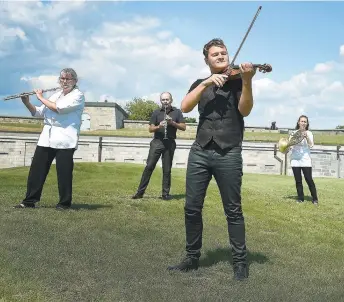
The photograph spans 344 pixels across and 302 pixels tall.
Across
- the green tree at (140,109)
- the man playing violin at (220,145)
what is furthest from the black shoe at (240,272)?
the green tree at (140,109)

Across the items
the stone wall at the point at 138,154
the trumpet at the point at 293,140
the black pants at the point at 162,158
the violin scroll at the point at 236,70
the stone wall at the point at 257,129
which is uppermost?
the stone wall at the point at 257,129

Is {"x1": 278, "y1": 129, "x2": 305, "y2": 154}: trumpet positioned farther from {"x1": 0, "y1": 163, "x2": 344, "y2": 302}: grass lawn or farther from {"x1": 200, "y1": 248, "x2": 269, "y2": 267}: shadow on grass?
{"x1": 200, "y1": 248, "x2": 269, "y2": 267}: shadow on grass

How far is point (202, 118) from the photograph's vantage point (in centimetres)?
529

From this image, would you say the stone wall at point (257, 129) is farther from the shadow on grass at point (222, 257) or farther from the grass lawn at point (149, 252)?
the shadow on grass at point (222, 257)

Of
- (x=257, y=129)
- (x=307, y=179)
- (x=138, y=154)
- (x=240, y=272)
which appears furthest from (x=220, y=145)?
(x=257, y=129)

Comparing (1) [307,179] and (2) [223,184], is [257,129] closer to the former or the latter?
(1) [307,179]

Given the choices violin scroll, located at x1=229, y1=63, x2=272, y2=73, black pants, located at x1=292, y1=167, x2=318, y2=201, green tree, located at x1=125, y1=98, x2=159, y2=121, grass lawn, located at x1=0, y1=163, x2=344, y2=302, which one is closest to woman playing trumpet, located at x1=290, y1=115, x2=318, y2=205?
black pants, located at x1=292, y1=167, x2=318, y2=201

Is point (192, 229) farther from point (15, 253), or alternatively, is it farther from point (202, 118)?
point (15, 253)

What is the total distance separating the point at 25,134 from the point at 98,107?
17.6 m

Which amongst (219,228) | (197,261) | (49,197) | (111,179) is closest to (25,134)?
(111,179)

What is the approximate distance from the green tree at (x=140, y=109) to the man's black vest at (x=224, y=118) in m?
74.9

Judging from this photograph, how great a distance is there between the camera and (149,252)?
607 centimetres

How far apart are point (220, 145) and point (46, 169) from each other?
4555 mm

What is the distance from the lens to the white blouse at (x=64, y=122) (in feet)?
27.2
